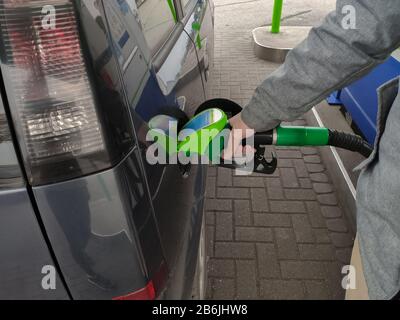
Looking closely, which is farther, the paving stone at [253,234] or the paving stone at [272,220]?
the paving stone at [272,220]

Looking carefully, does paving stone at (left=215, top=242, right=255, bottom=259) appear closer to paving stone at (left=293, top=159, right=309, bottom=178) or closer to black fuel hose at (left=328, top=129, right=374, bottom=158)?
paving stone at (left=293, top=159, right=309, bottom=178)

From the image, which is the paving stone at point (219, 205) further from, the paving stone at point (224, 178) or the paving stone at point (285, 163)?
the paving stone at point (285, 163)

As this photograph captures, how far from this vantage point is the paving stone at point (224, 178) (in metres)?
3.20

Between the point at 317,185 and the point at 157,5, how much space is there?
2.14 meters

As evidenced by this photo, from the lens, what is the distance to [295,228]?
2.69 m

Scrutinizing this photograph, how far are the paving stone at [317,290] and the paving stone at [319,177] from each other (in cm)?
114

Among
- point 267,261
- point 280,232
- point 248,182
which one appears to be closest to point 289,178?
point 248,182

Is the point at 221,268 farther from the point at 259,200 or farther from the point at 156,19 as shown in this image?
the point at 156,19

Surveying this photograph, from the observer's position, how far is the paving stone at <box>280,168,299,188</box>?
315 cm

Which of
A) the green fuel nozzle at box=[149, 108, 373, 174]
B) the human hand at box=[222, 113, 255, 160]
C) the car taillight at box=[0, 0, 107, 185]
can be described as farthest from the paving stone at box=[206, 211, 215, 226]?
the car taillight at box=[0, 0, 107, 185]

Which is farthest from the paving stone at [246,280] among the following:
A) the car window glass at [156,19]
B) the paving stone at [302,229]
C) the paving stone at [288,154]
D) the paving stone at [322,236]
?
the car window glass at [156,19]

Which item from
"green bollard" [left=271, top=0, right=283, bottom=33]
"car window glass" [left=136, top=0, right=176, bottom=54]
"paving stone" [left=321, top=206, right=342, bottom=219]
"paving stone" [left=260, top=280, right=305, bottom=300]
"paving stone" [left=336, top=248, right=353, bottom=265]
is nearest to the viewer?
"car window glass" [left=136, top=0, right=176, bottom=54]

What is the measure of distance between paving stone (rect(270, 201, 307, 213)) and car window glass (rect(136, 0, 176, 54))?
167 cm
